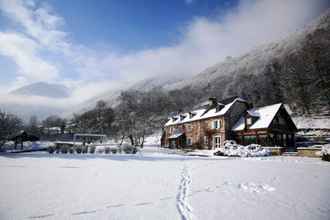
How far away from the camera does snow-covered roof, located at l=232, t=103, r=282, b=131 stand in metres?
26.9

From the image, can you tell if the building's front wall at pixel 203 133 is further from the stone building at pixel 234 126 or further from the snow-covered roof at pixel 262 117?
the snow-covered roof at pixel 262 117

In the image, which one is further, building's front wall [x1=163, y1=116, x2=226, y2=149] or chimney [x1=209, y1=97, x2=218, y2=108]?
chimney [x1=209, y1=97, x2=218, y2=108]

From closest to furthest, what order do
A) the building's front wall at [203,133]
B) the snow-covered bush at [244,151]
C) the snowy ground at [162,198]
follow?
the snowy ground at [162,198] < the snow-covered bush at [244,151] < the building's front wall at [203,133]

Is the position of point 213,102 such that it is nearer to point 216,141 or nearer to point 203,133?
point 203,133

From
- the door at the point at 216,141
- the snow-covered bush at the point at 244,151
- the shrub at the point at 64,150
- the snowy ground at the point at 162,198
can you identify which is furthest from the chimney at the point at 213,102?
the snowy ground at the point at 162,198

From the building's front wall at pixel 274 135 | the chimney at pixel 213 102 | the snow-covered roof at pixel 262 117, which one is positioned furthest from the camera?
the chimney at pixel 213 102

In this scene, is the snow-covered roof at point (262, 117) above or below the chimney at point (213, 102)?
below

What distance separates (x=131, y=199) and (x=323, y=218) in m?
4.73

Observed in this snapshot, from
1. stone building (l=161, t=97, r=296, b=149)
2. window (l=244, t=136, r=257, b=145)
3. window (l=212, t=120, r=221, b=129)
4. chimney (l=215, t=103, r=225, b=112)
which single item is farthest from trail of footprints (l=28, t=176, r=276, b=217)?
chimney (l=215, t=103, r=225, b=112)

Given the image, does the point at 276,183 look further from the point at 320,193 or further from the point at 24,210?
the point at 24,210

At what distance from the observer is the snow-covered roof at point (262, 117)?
2694cm

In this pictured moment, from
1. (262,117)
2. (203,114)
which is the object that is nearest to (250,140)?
(262,117)

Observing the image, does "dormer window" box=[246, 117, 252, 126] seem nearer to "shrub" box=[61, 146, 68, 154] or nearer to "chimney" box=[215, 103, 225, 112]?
"chimney" box=[215, 103, 225, 112]

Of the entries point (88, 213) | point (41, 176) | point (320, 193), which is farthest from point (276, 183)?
point (41, 176)
